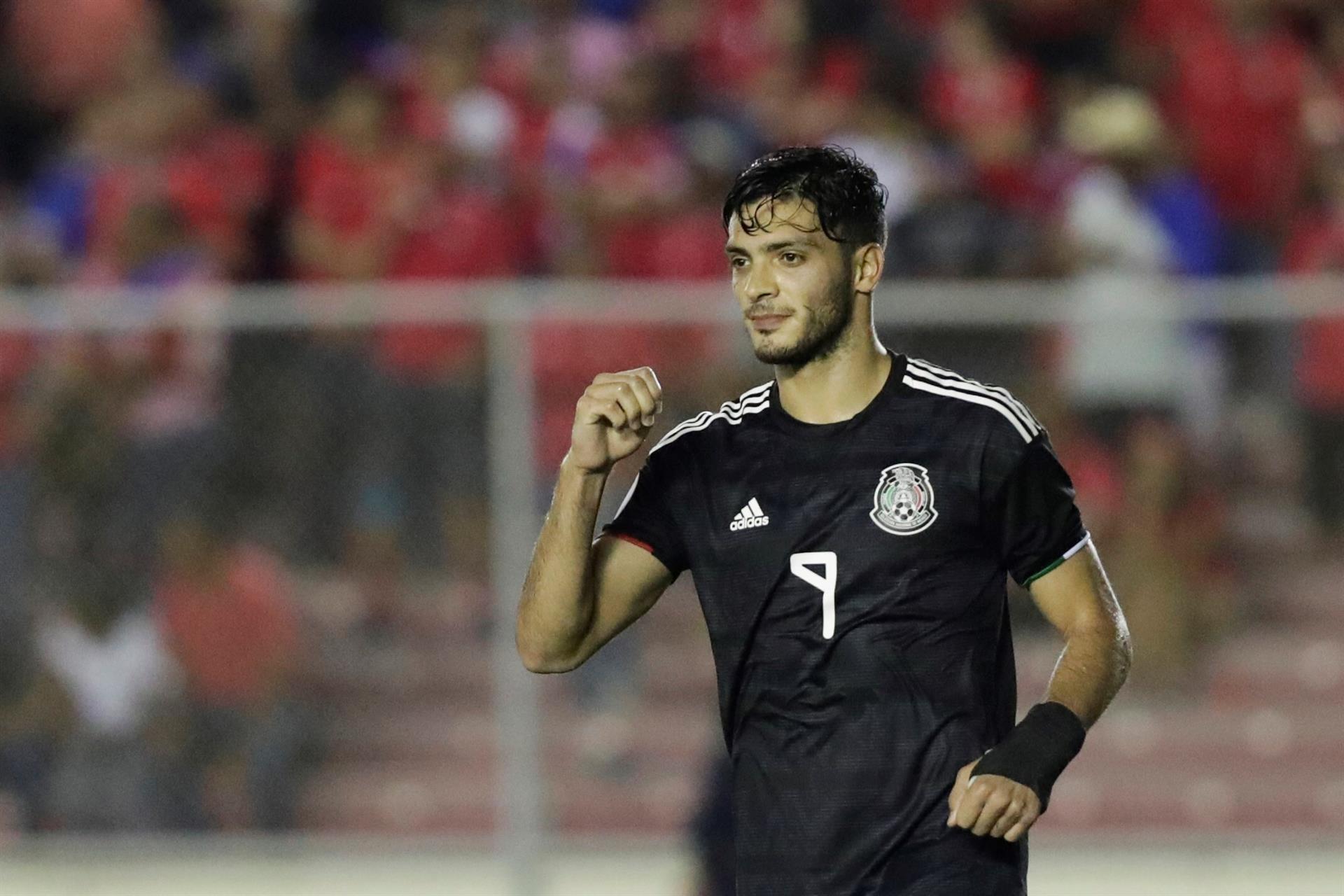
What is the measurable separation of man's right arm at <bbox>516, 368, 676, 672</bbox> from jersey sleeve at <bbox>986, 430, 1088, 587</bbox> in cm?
63

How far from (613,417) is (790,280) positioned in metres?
0.41

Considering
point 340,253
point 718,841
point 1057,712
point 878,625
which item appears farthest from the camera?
point 340,253

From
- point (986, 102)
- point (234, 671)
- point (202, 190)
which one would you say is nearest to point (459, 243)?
point (202, 190)

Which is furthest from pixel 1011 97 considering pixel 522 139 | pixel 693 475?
pixel 693 475

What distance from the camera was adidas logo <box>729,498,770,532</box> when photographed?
4285 millimetres

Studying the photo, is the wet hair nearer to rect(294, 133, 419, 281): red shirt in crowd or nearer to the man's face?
the man's face

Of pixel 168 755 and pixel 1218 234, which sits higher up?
pixel 1218 234

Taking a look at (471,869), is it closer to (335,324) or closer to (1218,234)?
(335,324)

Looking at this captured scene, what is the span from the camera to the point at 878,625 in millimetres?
4156

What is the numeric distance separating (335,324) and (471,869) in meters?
1.98

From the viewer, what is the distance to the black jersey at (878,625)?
162 inches

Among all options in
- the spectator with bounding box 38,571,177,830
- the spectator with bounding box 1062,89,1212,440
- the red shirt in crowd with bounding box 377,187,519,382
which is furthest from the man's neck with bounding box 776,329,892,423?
the red shirt in crowd with bounding box 377,187,519,382

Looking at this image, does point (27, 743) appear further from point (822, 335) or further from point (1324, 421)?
point (822, 335)

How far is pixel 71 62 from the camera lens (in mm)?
11680
